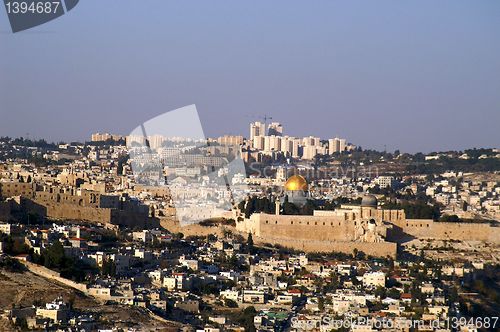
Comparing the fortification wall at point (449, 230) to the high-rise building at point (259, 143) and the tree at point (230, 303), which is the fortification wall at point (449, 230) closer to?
the tree at point (230, 303)

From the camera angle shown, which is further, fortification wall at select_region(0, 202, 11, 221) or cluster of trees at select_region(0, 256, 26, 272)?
fortification wall at select_region(0, 202, 11, 221)

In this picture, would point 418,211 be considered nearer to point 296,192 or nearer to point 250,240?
point 296,192

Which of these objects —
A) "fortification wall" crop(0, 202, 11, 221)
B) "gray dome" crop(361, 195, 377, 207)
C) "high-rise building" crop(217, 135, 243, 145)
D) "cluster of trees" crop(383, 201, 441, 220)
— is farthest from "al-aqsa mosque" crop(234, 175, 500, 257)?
"high-rise building" crop(217, 135, 243, 145)

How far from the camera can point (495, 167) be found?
68.9 m

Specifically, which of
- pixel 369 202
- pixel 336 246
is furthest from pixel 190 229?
pixel 369 202

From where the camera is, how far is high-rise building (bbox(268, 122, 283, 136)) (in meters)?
88.4

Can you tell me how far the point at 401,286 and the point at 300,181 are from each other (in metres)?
15.9

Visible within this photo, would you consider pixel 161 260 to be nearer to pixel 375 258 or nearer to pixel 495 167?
pixel 375 258

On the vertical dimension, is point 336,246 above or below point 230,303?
above

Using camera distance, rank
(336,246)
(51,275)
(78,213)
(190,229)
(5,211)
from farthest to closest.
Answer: (190,229) < (78,213) < (336,246) < (5,211) < (51,275)

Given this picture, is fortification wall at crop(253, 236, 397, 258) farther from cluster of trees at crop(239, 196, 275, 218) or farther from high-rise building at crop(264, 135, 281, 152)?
high-rise building at crop(264, 135, 281, 152)

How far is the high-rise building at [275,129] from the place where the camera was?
88375 mm

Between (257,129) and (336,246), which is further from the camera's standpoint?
(257,129)

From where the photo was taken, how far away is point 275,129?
89.1 meters
